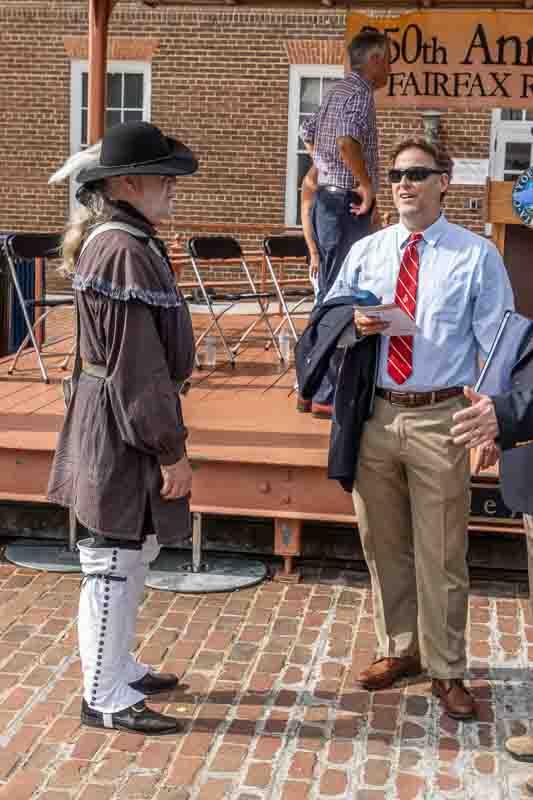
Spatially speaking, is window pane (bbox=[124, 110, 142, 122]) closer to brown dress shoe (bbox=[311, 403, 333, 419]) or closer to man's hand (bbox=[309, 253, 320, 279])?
man's hand (bbox=[309, 253, 320, 279])

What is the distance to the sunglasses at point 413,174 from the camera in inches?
151

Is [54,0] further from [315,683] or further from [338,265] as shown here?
[315,683]

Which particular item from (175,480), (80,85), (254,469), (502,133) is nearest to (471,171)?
(502,133)

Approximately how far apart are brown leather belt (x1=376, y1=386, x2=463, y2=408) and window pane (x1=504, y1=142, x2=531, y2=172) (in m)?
10.6

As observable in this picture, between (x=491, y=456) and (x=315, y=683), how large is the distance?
1223 millimetres

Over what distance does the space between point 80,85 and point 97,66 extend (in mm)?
8799

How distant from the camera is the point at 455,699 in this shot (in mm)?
3986

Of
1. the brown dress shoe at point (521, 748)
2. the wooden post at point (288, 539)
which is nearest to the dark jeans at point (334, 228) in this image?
the wooden post at point (288, 539)

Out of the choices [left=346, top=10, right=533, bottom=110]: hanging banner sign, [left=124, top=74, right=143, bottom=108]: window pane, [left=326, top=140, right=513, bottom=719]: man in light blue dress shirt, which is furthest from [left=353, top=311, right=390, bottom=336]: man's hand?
[left=124, top=74, right=143, bottom=108]: window pane

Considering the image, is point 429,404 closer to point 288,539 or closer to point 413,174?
point 413,174

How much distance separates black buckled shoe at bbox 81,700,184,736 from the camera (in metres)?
3.82

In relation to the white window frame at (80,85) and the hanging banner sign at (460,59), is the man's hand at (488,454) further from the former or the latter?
the white window frame at (80,85)

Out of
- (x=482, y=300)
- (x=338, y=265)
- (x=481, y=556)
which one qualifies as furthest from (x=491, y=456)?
(x=338, y=265)

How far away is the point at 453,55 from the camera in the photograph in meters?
7.09
